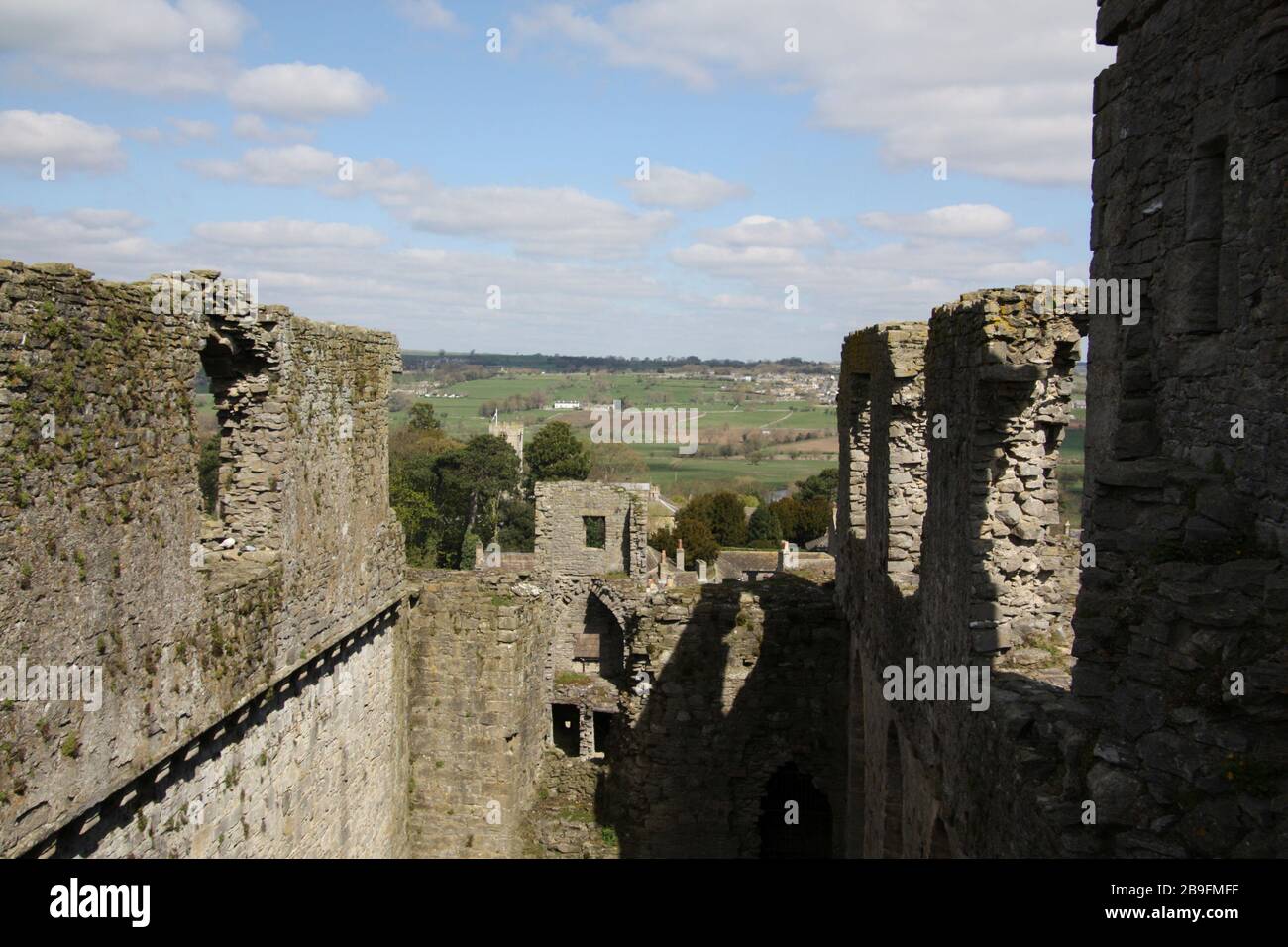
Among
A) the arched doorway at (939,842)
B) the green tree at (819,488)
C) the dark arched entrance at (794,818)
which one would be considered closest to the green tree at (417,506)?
the green tree at (819,488)

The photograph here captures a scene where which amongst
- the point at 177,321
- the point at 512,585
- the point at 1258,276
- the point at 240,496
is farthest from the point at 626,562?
the point at 1258,276

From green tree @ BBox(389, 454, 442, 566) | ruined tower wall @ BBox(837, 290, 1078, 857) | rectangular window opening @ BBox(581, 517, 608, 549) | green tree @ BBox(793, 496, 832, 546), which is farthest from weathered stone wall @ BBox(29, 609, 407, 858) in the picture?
green tree @ BBox(793, 496, 832, 546)

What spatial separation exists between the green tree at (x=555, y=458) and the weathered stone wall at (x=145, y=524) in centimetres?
4659

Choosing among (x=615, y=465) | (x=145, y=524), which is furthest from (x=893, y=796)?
(x=615, y=465)

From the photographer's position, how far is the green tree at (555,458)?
60406 mm

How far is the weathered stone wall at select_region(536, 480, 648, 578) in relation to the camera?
3272cm

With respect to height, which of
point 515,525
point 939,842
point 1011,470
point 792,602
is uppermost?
point 1011,470

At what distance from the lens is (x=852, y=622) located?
14.2m

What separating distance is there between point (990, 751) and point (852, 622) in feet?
23.2

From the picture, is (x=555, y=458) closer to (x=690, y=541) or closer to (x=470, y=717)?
(x=690, y=541)

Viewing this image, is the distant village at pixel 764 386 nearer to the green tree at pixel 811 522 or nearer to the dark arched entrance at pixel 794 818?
the green tree at pixel 811 522

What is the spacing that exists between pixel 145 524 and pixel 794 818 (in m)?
9.66

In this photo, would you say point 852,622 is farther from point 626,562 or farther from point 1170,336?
point 626,562

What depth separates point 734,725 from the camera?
589 inches
